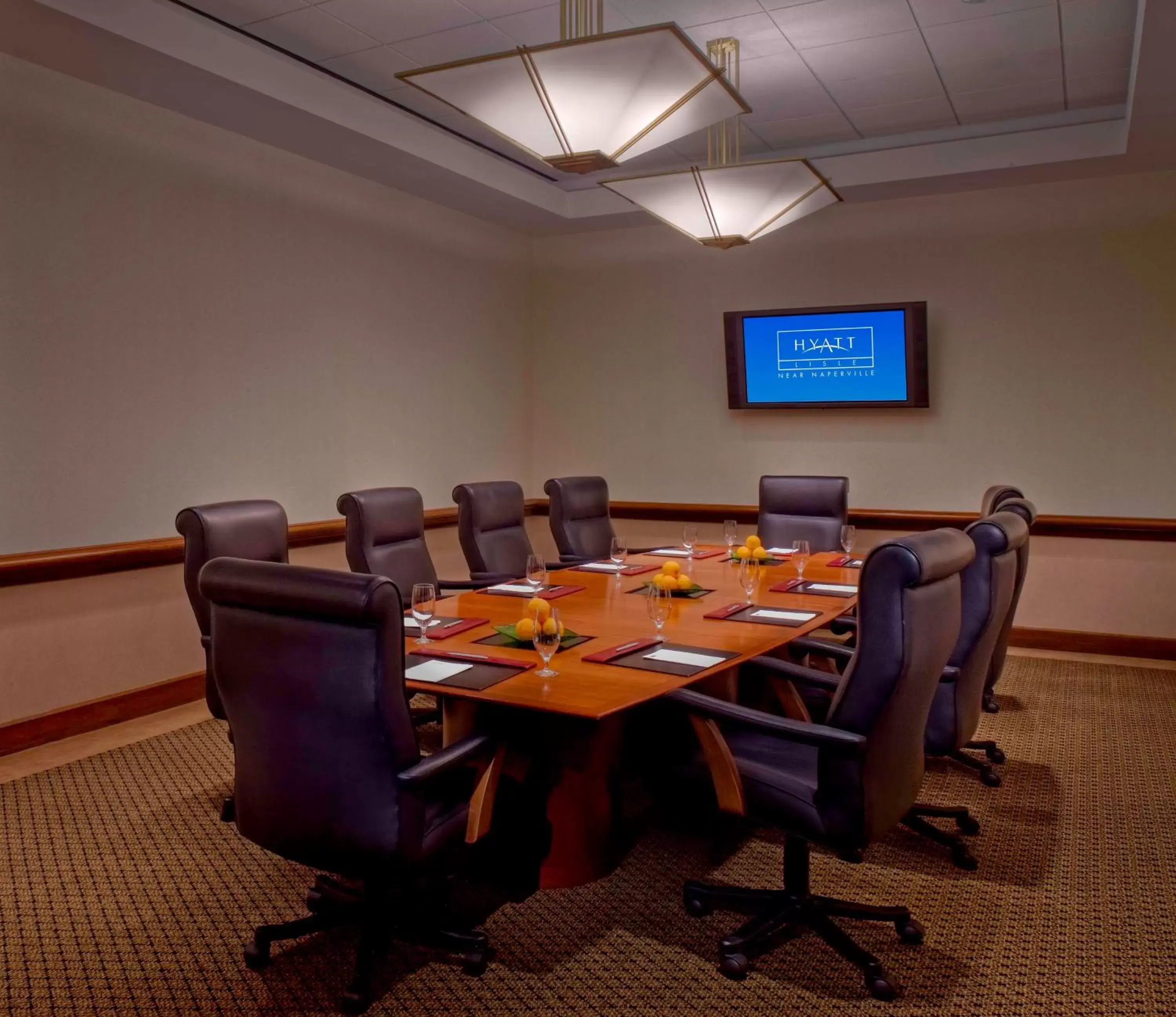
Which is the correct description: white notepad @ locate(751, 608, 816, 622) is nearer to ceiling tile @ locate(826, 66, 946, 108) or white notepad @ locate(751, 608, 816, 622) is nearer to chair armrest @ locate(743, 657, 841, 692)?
chair armrest @ locate(743, 657, 841, 692)

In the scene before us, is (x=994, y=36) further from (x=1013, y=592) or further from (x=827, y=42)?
(x=1013, y=592)

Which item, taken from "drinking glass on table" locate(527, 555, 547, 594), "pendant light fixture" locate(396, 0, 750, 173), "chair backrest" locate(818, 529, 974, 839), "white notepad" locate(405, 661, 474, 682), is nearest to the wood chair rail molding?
"drinking glass on table" locate(527, 555, 547, 594)

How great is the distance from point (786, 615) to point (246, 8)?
10.8ft

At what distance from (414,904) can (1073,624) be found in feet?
15.7

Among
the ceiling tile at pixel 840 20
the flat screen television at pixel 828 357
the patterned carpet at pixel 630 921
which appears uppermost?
the ceiling tile at pixel 840 20

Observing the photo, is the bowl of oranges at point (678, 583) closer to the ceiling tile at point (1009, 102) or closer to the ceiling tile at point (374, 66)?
the ceiling tile at point (374, 66)

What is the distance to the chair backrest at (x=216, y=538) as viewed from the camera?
327 cm

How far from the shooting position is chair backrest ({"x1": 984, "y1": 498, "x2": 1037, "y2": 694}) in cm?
325

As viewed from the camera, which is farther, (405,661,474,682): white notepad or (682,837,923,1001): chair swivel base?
(405,661,474,682): white notepad

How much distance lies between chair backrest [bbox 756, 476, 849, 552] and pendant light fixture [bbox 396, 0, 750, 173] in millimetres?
2600

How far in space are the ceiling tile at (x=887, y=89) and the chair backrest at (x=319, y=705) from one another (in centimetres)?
405

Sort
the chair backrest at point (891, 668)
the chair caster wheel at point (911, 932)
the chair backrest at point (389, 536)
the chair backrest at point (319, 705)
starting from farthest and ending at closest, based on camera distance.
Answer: the chair backrest at point (389, 536), the chair caster wheel at point (911, 932), the chair backrest at point (891, 668), the chair backrest at point (319, 705)

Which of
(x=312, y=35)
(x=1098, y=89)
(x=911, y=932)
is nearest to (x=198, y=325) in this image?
(x=312, y=35)

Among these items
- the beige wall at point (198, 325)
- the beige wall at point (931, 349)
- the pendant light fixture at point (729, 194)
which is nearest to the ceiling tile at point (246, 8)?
the beige wall at point (198, 325)
